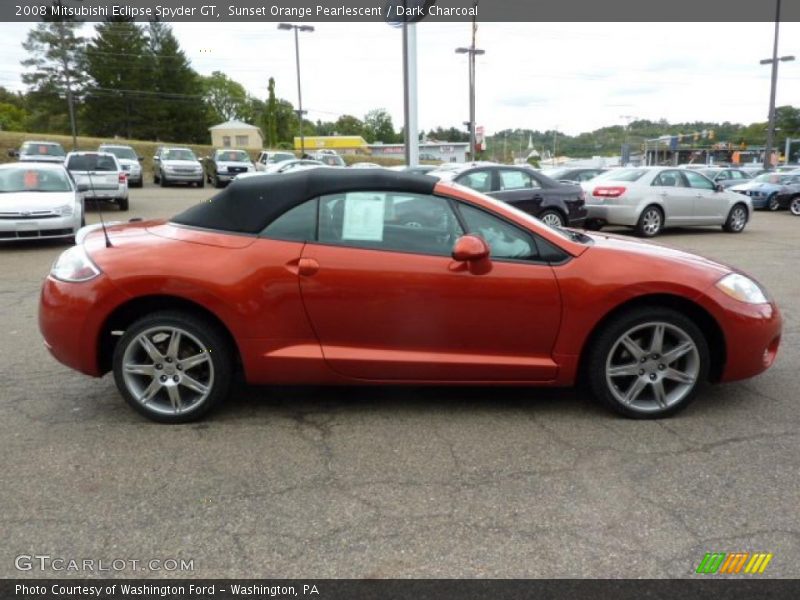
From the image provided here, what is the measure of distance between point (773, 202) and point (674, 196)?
10.3 meters

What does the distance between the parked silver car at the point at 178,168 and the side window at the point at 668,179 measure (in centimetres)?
2137

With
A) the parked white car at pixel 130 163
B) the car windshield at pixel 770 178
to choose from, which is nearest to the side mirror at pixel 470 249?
the car windshield at pixel 770 178

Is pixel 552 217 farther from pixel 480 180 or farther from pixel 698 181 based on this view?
pixel 698 181

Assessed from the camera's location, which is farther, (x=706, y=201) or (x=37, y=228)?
(x=706, y=201)

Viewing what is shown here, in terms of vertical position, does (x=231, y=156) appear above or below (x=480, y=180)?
above

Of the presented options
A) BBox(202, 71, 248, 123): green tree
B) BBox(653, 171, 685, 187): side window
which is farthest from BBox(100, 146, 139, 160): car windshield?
BBox(202, 71, 248, 123): green tree

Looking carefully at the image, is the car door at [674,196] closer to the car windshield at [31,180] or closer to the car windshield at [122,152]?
the car windshield at [31,180]

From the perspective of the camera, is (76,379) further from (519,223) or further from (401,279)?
(519,223)

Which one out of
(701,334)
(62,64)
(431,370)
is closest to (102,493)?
(431,370)

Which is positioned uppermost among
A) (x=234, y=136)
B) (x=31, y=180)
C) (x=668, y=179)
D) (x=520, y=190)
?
(x=234, y=136)

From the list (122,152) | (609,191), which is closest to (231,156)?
(122,152)

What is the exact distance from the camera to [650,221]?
13094 millimetres

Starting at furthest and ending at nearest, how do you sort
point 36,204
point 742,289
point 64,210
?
point 64,210, point 36,204, point 742,289

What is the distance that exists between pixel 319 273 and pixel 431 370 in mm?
863
